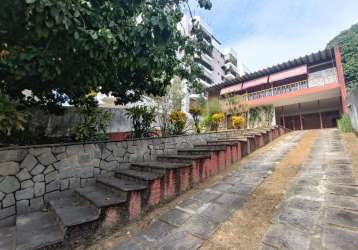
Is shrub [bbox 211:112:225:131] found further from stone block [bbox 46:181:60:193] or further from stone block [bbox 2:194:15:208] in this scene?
stone block [bbox 2:194:15:208]

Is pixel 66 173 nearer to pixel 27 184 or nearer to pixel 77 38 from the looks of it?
pixel 27 184

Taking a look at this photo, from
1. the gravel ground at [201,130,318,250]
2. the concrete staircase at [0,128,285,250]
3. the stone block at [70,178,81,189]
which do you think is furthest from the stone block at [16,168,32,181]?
the gravel ground at [201,130,318,250]

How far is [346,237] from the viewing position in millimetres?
1935

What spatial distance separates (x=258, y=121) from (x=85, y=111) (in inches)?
459

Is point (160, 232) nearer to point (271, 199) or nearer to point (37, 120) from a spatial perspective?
point (271, 199)

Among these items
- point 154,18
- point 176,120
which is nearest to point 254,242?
point 154,18

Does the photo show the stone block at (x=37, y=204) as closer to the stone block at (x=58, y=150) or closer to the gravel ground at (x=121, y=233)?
the stone block at (x=58, y=150)

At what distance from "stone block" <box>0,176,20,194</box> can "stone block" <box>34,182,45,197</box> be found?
0.78 ft

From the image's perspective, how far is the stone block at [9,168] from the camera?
9.49ft

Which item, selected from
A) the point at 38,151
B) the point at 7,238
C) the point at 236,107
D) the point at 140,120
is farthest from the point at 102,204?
the point at 236,107

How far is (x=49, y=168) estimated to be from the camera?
3350 mm

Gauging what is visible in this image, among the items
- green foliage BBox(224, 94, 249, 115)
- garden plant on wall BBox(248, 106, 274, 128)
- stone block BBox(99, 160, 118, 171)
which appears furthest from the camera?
garden plant on wall BBox(248, 106, 274, 128)

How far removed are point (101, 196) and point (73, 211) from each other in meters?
0.41

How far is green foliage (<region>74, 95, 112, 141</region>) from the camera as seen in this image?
4.09 m
